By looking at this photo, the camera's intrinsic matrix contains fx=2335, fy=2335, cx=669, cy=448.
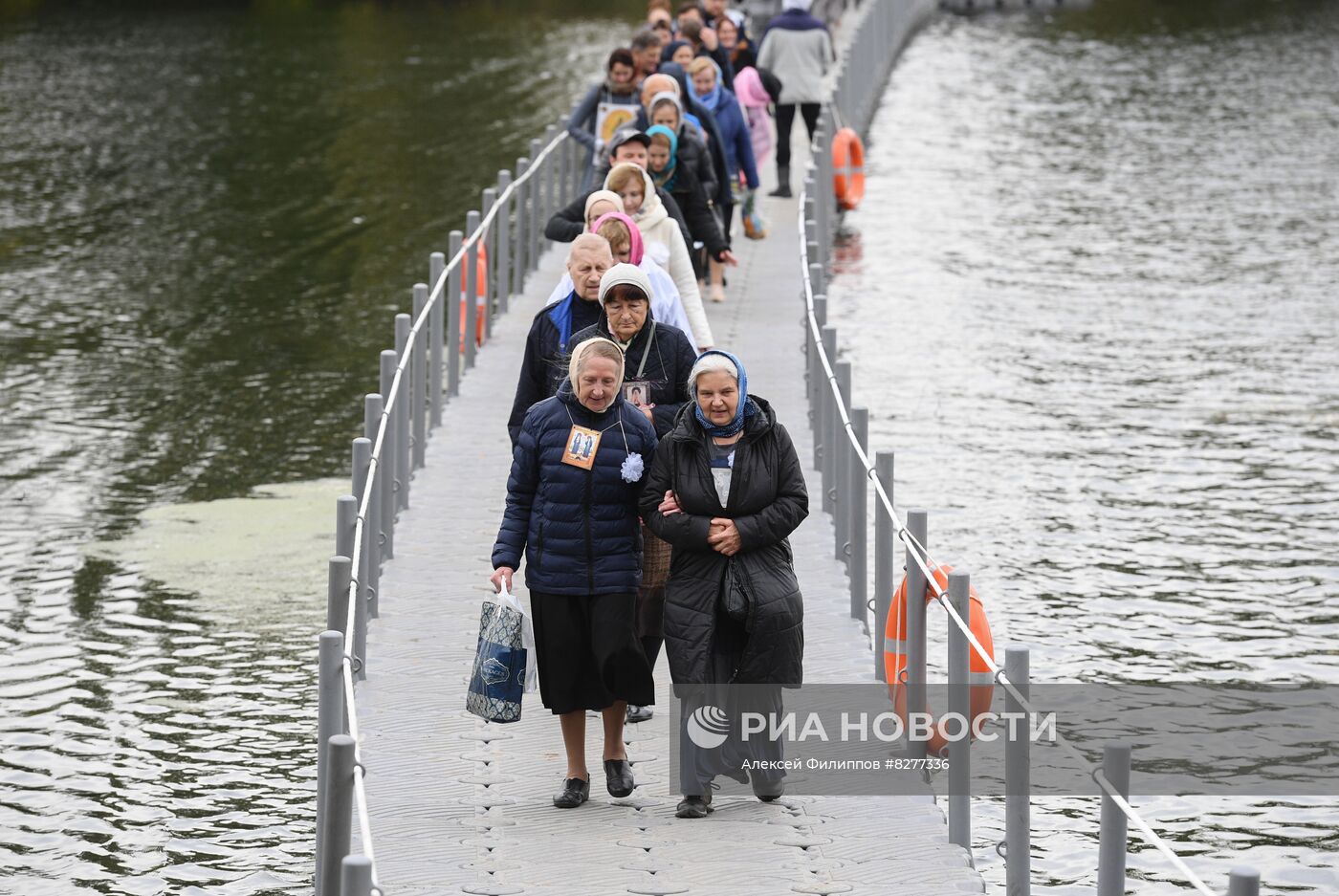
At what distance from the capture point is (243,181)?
2962 cm

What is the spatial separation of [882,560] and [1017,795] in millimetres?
2843

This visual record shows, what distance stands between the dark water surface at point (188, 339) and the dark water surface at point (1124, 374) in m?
3.66

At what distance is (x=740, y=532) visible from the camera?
27.2ft

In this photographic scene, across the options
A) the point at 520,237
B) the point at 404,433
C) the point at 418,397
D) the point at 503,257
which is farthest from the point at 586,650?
the point at 520,237

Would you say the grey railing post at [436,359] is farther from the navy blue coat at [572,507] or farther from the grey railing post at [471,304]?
the navy blue coat at [572,507]

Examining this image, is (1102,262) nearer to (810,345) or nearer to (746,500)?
(810,345)

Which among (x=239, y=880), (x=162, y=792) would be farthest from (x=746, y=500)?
(x=162, y=792)

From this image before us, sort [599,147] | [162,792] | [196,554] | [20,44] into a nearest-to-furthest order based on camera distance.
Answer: [162,792] → [196,554] → [599,147] → [20,44]

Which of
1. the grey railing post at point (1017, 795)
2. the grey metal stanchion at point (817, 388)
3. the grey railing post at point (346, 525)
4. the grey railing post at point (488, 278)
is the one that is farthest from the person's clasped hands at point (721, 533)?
the grey railing post at point (488, 278)

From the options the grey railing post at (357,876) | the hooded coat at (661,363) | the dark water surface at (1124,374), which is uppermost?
the hooded coat at (661,363)

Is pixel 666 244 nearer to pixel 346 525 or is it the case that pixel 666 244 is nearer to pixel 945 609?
pixel 346 525

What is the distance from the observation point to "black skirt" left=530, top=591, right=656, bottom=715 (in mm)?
8367

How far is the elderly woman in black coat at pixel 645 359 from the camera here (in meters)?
8.96

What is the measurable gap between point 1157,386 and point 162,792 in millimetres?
11343
